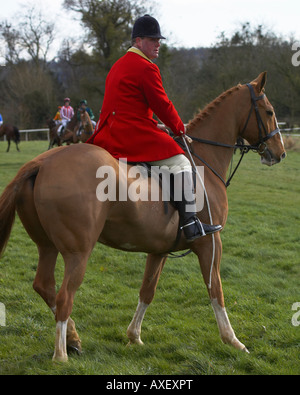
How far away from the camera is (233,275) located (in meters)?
6.63

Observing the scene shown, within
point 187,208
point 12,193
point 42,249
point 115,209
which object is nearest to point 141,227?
point 115,209

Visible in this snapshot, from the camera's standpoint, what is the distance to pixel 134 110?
13.1 ft

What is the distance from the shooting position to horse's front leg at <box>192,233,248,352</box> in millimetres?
4234

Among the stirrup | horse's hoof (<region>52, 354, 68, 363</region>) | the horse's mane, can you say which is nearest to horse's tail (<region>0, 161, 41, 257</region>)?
horse's hoof (<region>52, 354, 68, 363</region>)

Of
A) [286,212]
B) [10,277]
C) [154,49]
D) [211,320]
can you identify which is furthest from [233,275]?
[286,212]

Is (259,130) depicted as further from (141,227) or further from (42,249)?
(42,249)

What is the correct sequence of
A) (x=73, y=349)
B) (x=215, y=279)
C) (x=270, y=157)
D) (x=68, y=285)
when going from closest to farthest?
(x=68, y=285) → (x=73, y=349) → (x=215, y=279) → (x=270, y=157)

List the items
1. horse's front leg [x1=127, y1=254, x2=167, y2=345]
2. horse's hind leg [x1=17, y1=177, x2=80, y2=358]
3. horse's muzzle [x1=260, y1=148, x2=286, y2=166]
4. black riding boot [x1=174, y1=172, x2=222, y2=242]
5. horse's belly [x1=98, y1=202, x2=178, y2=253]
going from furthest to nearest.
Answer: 1. horse's muzzle [x1=260, y1=148, x2=286, y2=166]
2. horse's front leg [x1=127, y1=254, x2=167, y2=345]
3. black riding boot [x1=174, y1=172, x2=222, y2=242]
4. horse's belly [x1=98, y1=202, x2=178, y2=253]
5. horse's hind leg [x1=17, y1=177, x2=80, y2=358]

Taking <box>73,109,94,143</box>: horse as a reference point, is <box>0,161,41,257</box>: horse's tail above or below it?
below

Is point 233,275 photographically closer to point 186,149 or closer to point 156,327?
point 156,327

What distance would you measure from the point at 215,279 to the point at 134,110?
1683 mm

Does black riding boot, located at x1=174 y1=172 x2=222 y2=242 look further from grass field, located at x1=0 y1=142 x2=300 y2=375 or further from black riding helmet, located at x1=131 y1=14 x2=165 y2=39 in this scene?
black riding helmet, located at x1=131 y1=14 x2=165 y2=39

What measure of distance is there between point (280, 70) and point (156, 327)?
99.2 ft

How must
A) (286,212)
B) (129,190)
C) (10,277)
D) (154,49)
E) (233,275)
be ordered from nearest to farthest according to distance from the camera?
1. (129,190)
2. (154,49)
3. (10,277)
4. (233,275)
5. (286,212)
